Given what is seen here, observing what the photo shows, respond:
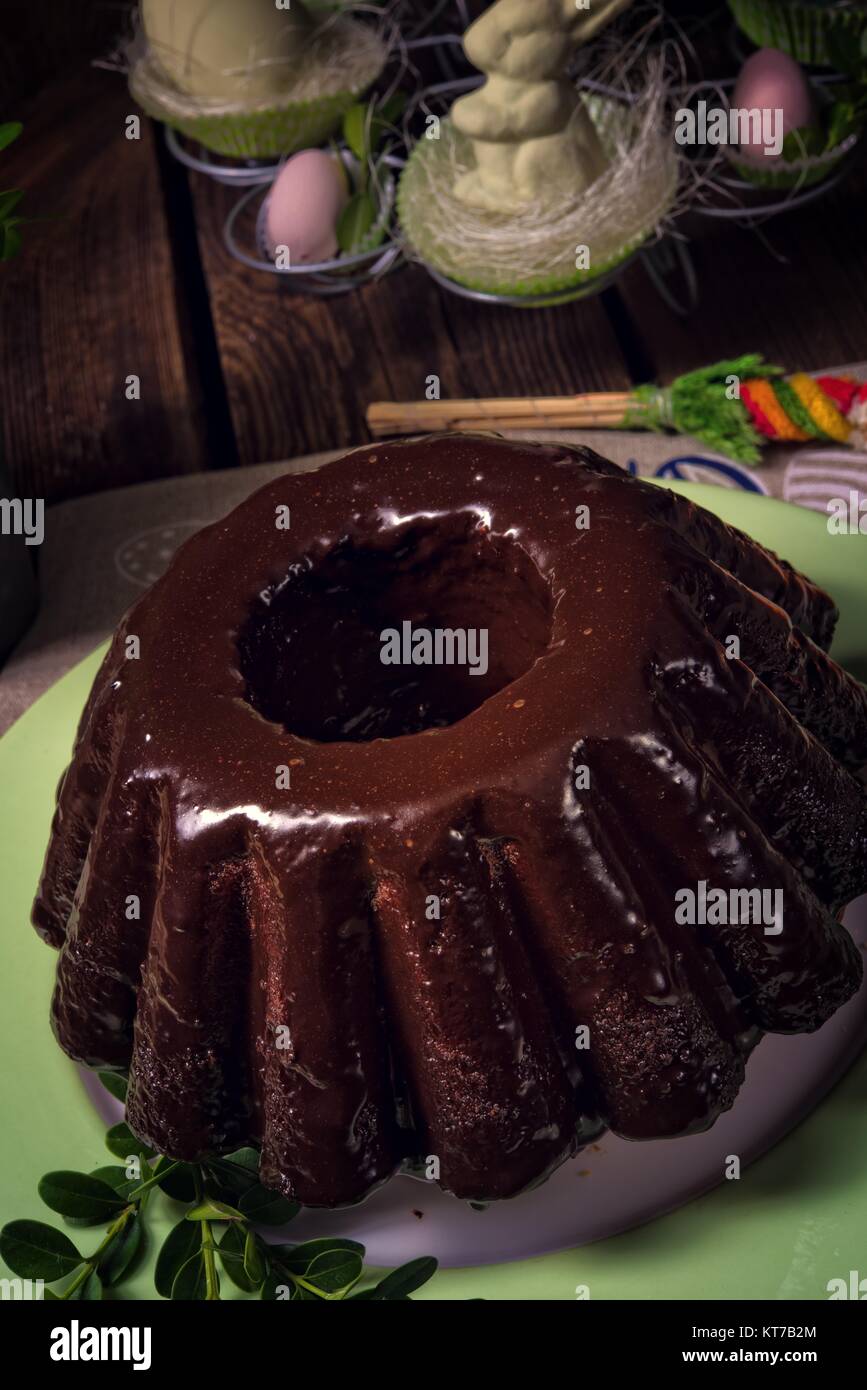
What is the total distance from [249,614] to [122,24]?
7.03ft

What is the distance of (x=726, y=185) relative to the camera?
2758mm

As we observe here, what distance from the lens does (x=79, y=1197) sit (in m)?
1.40

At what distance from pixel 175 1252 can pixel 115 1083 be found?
220 millimetres

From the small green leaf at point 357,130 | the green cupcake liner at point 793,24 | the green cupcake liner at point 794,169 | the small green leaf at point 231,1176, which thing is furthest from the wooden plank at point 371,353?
the small green leaf at point 231,1176

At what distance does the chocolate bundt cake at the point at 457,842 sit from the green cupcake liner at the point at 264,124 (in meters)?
1.39

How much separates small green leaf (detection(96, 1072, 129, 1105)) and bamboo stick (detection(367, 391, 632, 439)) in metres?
1.22

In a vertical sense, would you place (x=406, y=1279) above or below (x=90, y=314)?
below

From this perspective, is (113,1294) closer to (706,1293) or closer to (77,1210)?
(77,1210)

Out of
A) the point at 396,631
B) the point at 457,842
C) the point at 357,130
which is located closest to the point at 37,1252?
the point at 457,842

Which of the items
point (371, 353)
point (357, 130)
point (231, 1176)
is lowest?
point (231, 1176)

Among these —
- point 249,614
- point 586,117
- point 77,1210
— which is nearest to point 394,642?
point 249,614

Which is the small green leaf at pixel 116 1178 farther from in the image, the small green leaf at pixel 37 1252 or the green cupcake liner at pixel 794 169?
the green cupcake liner at pixel 794 169

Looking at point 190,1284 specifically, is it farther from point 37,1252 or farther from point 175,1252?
point 37,1252

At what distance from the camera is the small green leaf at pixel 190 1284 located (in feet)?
4.39
